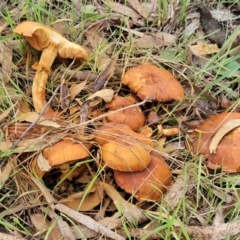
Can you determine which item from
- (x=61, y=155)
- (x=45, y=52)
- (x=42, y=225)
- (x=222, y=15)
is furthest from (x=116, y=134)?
(x=222, y=15)

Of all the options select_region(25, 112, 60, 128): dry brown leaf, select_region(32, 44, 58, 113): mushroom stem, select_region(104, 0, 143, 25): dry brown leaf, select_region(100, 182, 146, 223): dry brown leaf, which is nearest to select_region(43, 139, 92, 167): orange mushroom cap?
select_region(25, 112, 60, 128): dry brown leaf

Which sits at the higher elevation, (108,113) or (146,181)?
(108,113)

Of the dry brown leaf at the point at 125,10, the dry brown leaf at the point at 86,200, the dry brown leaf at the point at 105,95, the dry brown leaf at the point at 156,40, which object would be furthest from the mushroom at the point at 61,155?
the dry brown leaf at the point at 125,10

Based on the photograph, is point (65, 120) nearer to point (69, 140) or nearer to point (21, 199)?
point (69, 140)

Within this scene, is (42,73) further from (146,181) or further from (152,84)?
(146,181)

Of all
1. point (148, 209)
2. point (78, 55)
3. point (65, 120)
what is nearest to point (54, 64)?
point (78, 55)

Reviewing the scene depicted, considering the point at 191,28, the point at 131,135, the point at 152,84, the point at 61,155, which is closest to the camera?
the point at 61,155

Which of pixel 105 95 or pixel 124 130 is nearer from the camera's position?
pixel 124 130

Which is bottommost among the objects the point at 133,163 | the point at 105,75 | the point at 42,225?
the point at 42,225
